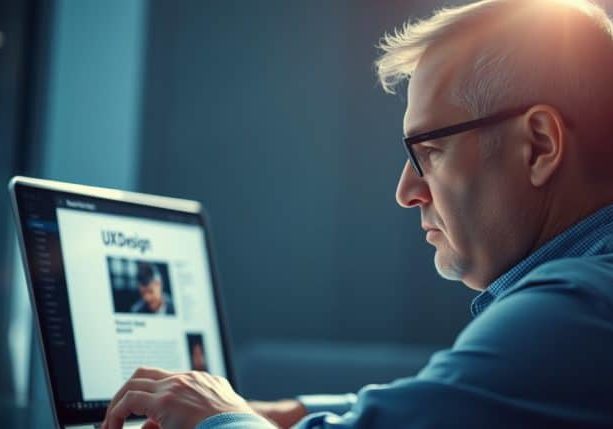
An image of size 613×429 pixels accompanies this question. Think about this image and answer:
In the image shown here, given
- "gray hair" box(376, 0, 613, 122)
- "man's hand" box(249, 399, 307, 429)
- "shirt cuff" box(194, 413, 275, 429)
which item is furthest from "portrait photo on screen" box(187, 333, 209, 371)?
"gray hair" box(376, 0, 613, 122)

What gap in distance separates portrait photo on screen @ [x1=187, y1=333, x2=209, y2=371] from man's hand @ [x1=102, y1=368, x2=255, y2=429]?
357 millimetres

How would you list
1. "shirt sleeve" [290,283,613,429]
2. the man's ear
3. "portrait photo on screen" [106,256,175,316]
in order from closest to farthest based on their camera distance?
"shirt sleeve" [290,283,613,429], the man's ear, "portrait photo on screen" [106,256,175,316]

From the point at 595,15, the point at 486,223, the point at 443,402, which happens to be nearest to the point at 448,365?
the point at 443,402

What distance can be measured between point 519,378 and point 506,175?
0.98 ft

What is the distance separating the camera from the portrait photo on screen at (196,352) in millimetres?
1436

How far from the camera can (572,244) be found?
3.58 ft

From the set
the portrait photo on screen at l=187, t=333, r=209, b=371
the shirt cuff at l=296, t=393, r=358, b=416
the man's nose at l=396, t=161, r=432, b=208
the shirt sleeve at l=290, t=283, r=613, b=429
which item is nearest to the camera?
the shirt sleeve at l=290, t=283, r=613, b=429

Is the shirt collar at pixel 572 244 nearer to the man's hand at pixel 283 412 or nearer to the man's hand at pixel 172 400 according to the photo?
the man's hand at pixel 172 400

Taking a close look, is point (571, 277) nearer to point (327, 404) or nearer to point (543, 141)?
point (543, 141)

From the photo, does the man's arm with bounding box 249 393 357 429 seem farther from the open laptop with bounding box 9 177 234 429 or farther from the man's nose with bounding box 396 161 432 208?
the man's nose with bounding box 396 161 432 208

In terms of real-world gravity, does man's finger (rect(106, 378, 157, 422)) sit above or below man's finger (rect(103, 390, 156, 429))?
above

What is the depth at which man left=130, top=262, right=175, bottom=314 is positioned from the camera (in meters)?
1.36

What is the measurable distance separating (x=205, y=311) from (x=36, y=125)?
5.06 feet

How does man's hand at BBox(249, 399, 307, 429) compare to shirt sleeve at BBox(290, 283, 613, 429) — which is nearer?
shirt sleeve at BBox(290, 283, 613, 429)
